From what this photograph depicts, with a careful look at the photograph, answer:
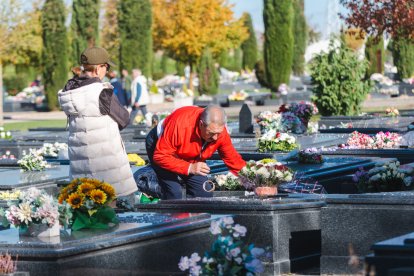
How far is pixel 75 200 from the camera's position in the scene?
25.8ft

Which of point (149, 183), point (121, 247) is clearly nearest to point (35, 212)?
point (121, 247)

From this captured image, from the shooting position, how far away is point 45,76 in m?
42.2

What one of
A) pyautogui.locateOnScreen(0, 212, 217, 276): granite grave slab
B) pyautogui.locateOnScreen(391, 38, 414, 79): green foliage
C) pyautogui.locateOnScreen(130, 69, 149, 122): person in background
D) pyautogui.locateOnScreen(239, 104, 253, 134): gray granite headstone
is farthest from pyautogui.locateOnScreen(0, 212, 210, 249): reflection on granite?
pyautogui.locateOnScreen(391, 38, 414, 79): green foliage

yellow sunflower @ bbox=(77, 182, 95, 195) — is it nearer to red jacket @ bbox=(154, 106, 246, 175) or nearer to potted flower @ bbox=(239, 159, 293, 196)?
red jacket @ bbox=(154, 106, 246, 175)

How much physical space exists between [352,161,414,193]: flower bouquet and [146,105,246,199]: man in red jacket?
1538 millimetres

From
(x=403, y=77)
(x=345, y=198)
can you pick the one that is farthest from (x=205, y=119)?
(x=403, y=77)

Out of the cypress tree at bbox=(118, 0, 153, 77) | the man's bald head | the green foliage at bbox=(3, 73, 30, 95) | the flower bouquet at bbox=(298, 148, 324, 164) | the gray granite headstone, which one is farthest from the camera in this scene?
the green foliage at bbox=(3, 73, 30, 95)

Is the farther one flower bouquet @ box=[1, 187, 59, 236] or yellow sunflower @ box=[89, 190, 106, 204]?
yellow sunflower @ box=[89, 190, 106, 204]

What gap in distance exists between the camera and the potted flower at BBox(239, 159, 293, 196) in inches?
372

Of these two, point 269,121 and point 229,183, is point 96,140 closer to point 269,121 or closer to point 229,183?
point 229,183

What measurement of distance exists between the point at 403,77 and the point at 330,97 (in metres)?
29.4

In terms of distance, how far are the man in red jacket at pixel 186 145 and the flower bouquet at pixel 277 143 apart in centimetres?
581

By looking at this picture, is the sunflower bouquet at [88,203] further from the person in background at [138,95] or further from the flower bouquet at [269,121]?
the person in background at [138,95]

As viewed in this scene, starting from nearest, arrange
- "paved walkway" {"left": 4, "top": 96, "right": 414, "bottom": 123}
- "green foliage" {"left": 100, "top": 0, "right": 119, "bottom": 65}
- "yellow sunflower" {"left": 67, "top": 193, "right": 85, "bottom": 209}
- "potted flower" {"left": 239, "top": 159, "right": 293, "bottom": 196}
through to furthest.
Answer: "yellow sunflower" {"left": 67, "top": 193, "right": 85, "bottom": 209} < "potted flower" {"left": 239, "top": 159, "right": 293, "bottom": 196} < "paved walkway" {"left": 4, "top": 96, "right": 414, "bottom": 123} < "green foliage" {"left": 100, "top": 0, "right": 119, "bottom": 65}
